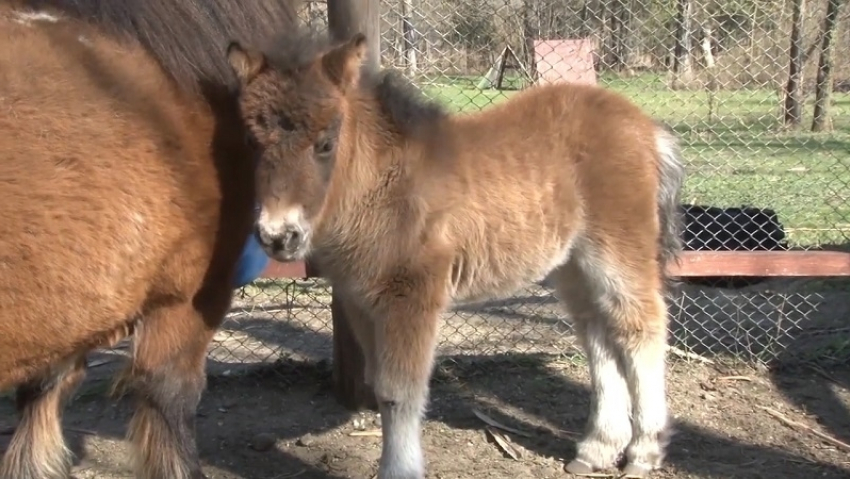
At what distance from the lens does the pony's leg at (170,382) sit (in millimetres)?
2643

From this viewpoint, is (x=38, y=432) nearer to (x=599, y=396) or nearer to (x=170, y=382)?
(x=170, y=382)

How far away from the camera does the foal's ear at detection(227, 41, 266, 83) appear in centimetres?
277

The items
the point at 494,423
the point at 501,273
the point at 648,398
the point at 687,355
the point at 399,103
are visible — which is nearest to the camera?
the point at 399,103

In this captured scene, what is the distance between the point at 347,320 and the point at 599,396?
1193 millimetres

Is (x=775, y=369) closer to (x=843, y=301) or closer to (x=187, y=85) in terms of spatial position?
→ (x=843, y=301)

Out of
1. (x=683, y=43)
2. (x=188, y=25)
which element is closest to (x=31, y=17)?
(x=188, y=25)

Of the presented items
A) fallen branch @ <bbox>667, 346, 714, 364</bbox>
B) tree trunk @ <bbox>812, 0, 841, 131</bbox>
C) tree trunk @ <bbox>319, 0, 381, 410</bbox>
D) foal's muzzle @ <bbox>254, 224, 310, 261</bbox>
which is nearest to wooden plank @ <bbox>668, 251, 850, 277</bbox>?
fallen branch @ <bbox>667, 346, 714, 364</bbox>

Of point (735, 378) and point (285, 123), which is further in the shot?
point (735, 378)

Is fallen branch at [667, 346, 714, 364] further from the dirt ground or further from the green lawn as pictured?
the green lawn

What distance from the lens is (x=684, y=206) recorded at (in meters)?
6.74

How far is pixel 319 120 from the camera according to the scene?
2.87 metres

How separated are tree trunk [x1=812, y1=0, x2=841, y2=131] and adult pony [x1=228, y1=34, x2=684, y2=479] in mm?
4576

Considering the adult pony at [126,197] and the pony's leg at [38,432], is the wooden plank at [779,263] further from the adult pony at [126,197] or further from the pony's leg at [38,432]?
the pony's leg at [38,432]

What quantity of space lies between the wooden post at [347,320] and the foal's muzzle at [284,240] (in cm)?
123
